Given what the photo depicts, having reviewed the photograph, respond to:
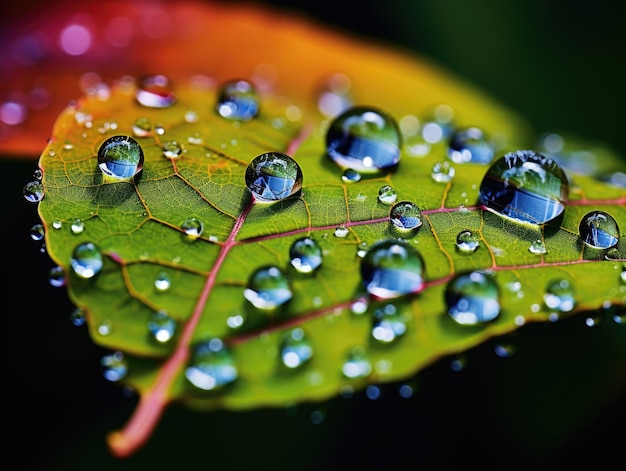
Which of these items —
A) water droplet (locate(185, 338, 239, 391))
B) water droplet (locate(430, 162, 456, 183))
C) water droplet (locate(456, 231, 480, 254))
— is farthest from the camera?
water droplet (locate(430, 162, 456, 183))

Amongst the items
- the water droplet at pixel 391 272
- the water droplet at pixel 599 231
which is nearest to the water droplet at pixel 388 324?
the water droplet at pixel 391 272

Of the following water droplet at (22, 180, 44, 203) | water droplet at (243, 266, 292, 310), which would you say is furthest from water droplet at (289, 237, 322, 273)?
water droplet at (22, 180, 44, 203)

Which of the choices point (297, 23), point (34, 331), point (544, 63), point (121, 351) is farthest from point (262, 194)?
point (544, 63)

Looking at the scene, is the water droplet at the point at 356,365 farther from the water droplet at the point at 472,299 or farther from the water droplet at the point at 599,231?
the water droplet at the point at 599,231

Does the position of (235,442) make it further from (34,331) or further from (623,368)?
(623,368)

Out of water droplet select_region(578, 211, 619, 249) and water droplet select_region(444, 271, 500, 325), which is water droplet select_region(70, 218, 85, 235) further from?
water droplet select_region(578, 211, 619, 249)

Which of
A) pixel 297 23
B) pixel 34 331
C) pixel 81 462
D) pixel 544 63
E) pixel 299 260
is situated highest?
pixel 544 63

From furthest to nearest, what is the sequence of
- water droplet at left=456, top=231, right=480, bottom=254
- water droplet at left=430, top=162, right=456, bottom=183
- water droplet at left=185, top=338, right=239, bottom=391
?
water droplet at left=430, top=162, right=456, bottom=183 → water droplet at left=456, top=231, right=480, bottom=254 → water droplet at left=185, top=338, right=239, bottom=391
